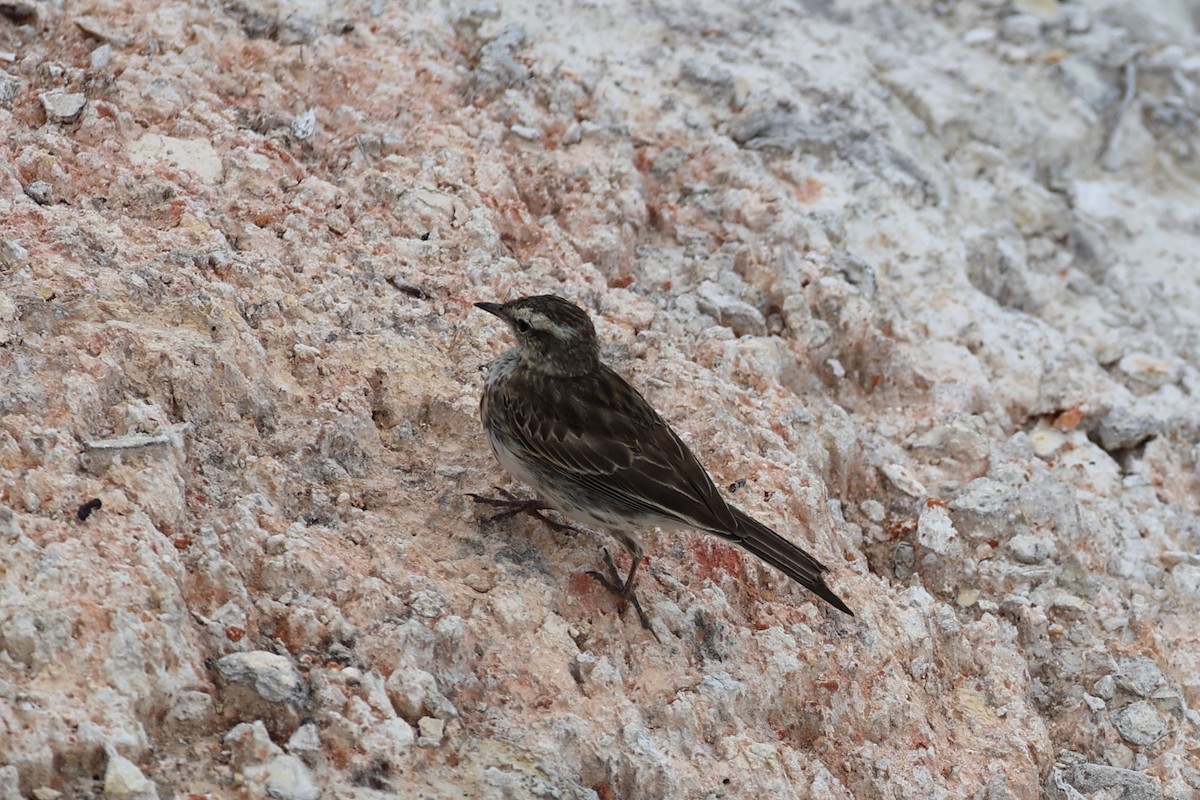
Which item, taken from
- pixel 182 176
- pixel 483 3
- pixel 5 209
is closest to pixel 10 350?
pixel 5 209

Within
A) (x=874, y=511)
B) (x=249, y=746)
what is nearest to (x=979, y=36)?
(x=874, y=511)

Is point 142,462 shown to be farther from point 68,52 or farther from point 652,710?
point 68,52

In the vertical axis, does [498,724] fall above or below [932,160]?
below

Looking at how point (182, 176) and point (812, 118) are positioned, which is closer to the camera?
point (182, 176)

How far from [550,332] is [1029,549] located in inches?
98.7

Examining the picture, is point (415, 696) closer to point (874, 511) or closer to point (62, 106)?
point (874, 511)

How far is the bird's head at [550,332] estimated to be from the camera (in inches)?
219

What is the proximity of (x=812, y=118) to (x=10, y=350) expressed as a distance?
5091mm

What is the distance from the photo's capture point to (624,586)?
5102 millimetres

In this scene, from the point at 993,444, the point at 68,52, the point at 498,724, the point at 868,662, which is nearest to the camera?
the point at 498,724

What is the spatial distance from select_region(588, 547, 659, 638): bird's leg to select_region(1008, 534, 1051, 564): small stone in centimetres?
201

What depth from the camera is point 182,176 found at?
575 cm

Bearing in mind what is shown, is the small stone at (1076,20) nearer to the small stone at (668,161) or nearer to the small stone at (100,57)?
the small stone at (668,161)

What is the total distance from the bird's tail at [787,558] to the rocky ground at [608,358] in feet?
0.71
